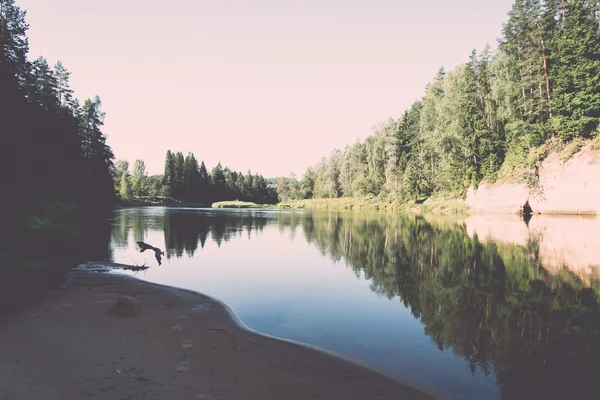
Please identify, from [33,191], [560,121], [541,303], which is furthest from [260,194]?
[541,303]

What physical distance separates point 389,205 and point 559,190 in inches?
1786

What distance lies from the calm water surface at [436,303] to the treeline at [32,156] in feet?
19.8

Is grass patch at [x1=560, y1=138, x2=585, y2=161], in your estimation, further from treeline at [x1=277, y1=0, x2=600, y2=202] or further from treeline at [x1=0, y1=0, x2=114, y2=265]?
treeline at [x1=0, y1=0, x2=114, y2=265]

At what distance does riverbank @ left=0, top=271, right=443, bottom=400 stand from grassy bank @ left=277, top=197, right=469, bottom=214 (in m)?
68.5

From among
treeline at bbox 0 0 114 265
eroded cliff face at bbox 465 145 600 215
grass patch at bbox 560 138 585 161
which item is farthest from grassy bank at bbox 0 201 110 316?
grass patch at bbox 560 138 585 161

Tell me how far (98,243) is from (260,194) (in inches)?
6055

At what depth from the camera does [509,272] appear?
17891mm

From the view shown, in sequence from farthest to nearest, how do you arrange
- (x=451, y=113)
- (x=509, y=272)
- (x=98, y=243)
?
1. (x=451, y=113)
2. (x=98, y=243)
3. (x=509, y=272)

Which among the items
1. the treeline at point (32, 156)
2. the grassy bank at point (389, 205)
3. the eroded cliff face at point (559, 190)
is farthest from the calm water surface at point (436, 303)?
the grassy bank at point (389, 205)

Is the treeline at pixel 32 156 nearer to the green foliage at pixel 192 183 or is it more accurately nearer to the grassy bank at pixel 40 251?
the grassy bank at pixel 40 251

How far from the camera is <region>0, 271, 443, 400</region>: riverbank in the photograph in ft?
19.6

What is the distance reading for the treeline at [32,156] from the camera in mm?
18016

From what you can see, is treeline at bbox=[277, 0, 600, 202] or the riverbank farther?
treeline at bbox=[277, 0, 600, 202]

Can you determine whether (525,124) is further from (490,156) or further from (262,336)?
(262,336)
